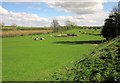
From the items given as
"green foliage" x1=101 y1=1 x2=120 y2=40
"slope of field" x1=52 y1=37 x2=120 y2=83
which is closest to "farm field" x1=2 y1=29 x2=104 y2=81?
"slope of field" x1=52 y1=37 x2=120 y2=83

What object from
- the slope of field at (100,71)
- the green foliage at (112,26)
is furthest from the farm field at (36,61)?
the green foliage at (112,26)

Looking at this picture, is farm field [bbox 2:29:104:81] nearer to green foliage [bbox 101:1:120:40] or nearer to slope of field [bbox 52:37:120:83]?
slope of field [bbox 52:37:120:83]

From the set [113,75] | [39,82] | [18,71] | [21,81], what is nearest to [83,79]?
[113,75]

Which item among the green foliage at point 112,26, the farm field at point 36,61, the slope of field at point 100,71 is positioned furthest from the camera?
the green foliage at point 112,26

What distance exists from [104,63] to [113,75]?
107 inches

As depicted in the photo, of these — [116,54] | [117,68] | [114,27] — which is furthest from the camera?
[114,27]

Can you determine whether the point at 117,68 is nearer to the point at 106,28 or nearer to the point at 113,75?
the point at 113,75

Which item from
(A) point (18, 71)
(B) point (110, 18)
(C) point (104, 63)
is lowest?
(A) point (18, 71)

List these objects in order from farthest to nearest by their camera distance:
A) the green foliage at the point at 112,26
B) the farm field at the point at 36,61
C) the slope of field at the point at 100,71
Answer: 1. the green foliage at the point at 112,26
2. the farm field at the point at 36,61
3. the slope of field at the point at 100,71

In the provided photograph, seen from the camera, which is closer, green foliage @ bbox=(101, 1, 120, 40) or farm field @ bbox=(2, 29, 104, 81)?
farm field @ bbox=(2, 29, 104, 81)

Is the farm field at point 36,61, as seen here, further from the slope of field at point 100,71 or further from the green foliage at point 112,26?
the green foliage at point 112,26

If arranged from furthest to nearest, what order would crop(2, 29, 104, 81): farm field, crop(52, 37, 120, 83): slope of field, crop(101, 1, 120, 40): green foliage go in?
1. crop(101, 1, 120, 40): green foliage
2. crop(2, 29, 104, 81): farm field
3. crop(52, 37, 120, 83): slope of field

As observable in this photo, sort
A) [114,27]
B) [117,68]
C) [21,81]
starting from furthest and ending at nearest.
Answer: [114,27] → [21,81] → [117,68]

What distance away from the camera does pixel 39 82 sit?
16.3 metres
